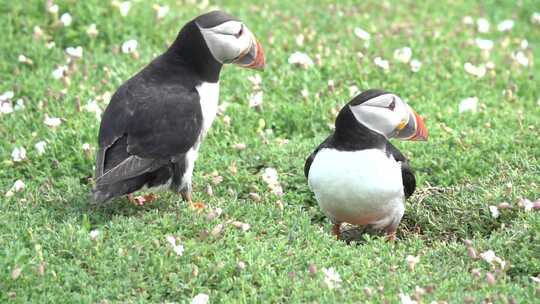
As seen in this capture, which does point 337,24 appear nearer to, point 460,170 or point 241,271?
point 460,170

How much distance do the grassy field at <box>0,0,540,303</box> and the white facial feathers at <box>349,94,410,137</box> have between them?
702 millimetres

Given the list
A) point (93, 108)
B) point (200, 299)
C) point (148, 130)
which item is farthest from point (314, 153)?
point (93, 108)

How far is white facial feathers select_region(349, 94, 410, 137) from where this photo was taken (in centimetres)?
578

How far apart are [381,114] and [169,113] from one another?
1295mm

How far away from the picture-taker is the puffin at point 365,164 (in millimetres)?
5676

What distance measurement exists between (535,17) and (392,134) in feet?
17.1

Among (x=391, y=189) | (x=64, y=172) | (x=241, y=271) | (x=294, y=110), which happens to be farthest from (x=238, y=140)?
(x=241, y=271)

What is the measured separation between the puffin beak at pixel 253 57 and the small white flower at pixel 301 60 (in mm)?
1744

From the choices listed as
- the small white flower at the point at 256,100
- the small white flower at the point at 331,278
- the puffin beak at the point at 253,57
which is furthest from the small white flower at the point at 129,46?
the small white flower at the point at 331,278

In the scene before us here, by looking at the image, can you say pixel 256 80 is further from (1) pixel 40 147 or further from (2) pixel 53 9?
(2) pixel 53 9

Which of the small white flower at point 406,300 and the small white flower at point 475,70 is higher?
the small white flower at point 406,300

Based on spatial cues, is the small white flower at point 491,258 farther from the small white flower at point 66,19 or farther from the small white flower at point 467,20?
the small white flower at point 467,20

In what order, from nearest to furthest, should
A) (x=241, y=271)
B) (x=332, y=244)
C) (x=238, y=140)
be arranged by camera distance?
(x=241, y=271) → (x=332, y=244) → (x=238, y=140)

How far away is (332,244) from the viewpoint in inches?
221
